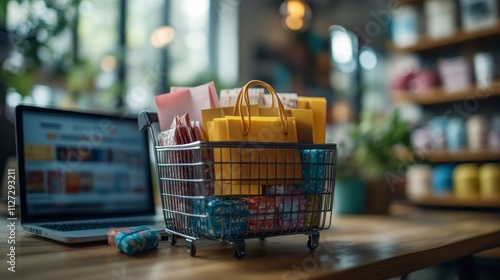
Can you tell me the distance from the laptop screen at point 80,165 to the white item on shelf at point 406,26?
1.59 metres

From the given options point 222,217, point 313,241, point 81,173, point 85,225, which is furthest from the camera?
point 81,173

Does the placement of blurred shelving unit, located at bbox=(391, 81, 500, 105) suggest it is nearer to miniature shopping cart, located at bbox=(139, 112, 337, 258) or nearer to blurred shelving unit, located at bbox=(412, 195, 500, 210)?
blurred shelving unit, located at bbox=(412, 195, 500, 210)

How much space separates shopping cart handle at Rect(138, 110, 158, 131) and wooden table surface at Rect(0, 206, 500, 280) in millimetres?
212

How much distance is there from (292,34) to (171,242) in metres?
3.39

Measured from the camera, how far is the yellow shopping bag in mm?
661

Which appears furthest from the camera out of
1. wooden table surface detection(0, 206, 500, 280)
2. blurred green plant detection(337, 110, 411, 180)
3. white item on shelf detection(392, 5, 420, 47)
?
white item on shelf detection(392, 5, 420, 47)

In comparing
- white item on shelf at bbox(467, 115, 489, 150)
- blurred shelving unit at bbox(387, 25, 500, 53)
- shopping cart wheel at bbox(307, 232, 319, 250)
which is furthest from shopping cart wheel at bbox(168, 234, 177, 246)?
blurred shelving unit at bbox(387, 25, 500, 53)

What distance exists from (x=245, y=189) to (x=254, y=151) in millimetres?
59

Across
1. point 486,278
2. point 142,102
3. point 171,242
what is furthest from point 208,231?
point 142,102

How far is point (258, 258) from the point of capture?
668 mm

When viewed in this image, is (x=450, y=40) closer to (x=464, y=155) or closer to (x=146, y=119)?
(x=464, y=155)

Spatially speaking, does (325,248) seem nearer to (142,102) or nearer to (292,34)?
(142,102)

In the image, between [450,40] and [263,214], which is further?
[450,40]

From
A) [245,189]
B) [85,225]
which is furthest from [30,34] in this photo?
[245,189]
